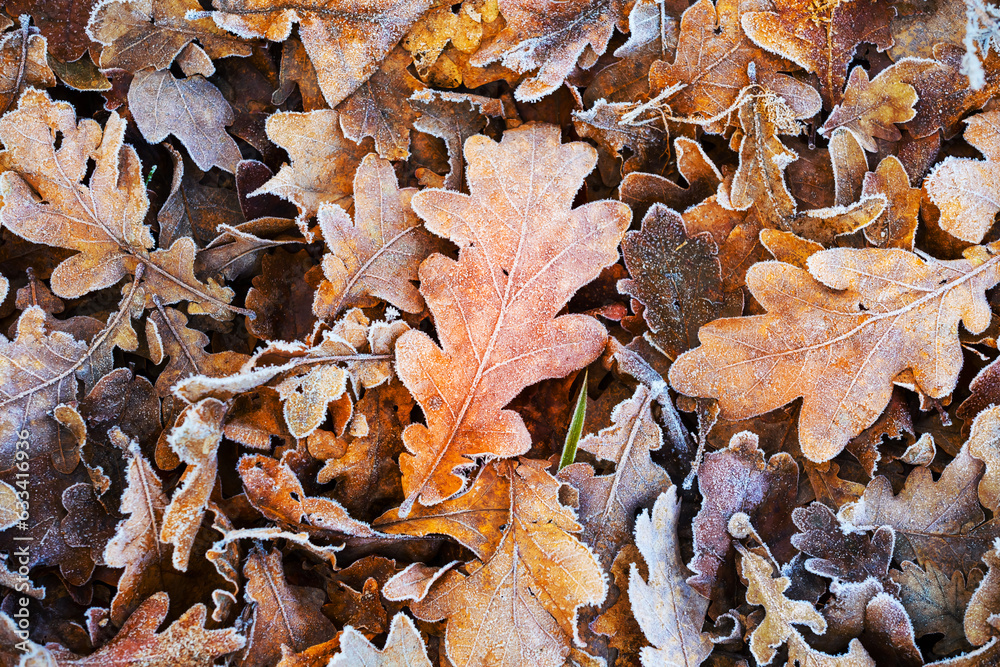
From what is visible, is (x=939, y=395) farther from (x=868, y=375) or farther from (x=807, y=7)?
(x=807, y=7)

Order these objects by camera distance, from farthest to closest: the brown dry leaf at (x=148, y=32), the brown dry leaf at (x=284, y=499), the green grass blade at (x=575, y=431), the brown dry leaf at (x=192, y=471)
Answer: the brown dry leaf at (x=148, y=32) < the green grass blade at (x=575, y=431) < the brown dry leaf at (x=284, y=499) < the brown dry leaf at (x=192, y=471)

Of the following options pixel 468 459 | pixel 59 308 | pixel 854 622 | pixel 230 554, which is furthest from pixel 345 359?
pixel 854 622

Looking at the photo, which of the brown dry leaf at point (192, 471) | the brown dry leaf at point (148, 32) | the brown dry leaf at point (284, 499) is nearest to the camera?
the brown dry leaf at point (192, 471)

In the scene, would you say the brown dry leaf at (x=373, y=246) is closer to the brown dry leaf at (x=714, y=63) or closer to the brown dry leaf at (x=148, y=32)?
the brown dry leaf at (x=148, y=32)

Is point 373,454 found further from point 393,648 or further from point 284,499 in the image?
point 393,648

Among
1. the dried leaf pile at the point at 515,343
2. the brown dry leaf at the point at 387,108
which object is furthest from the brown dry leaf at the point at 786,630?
the brown dry leaf at the point at 387,108

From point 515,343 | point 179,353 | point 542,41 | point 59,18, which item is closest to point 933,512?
point 515,343

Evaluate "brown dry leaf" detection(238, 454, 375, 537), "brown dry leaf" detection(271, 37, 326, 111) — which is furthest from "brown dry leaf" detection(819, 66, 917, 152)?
"brown dry leaf" detection(238, 454, 375, 537)
